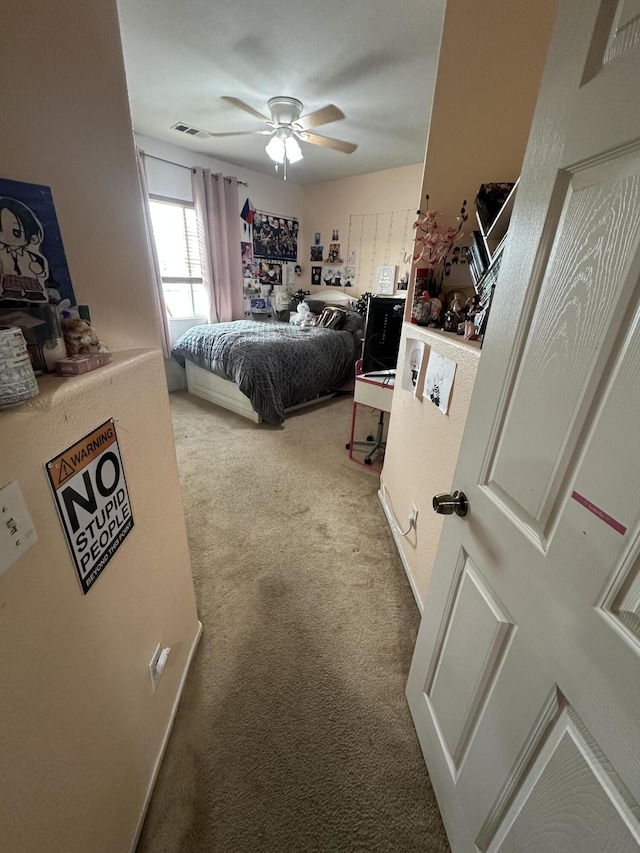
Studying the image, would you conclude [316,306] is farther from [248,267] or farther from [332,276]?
[248,267]

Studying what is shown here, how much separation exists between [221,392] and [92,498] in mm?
3219

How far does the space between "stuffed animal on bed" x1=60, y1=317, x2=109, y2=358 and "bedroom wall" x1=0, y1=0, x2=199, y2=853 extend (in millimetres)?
64

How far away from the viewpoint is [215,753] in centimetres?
109

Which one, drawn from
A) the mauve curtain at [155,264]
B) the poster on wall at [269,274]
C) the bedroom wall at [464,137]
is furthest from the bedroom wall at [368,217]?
the bedroom wall at [464,137]

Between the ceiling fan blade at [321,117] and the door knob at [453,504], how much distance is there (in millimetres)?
2947

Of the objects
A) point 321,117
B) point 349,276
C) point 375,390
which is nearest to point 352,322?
point 349,276

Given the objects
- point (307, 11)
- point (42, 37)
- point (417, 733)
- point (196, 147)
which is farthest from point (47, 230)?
point (196, 147)

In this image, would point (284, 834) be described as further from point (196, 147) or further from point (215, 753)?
point (196, 147)

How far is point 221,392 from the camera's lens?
381cm

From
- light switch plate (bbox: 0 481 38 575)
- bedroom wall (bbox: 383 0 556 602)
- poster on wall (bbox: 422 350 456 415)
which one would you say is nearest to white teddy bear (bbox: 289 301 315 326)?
bedroom wall (bbox: 383 0 556 602)

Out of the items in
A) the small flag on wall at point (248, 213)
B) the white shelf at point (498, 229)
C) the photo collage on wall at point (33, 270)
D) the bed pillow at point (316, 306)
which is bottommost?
the bed pillow at point (316, 306)

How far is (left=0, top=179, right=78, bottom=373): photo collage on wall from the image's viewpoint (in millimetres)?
602

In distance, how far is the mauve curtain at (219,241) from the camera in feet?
13.8

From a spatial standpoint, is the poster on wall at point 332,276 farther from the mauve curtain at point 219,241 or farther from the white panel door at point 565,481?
the white panel door at point 565,481
